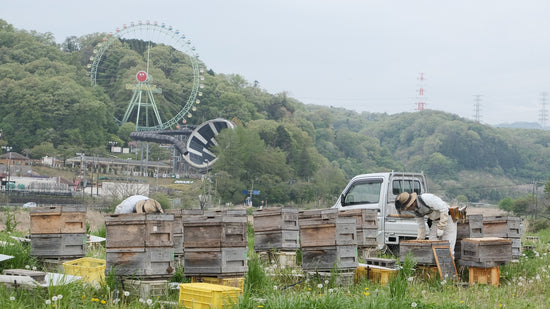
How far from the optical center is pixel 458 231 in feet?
45.4

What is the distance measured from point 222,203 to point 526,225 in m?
58.5

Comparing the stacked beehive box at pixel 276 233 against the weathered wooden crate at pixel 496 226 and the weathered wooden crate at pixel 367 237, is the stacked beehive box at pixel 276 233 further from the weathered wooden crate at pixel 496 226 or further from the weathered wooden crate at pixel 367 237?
the weathered wooden crate at pixel 496 226

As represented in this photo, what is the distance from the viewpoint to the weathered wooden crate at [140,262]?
952cm

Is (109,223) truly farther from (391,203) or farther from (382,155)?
(382,155)

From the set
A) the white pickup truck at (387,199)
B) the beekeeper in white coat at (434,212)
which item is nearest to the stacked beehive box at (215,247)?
the beekeeper in white coat at (434,212)

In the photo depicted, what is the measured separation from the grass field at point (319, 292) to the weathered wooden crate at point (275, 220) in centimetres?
87

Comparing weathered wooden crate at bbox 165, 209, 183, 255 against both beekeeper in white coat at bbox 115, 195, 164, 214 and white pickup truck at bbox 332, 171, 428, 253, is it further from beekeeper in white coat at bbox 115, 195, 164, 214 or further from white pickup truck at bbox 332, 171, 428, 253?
white pickup truck at bbox 332, 171, 428, 253

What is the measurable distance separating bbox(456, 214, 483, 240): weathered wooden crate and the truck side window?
3.58m

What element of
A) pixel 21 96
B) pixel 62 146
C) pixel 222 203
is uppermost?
pixel 21 96

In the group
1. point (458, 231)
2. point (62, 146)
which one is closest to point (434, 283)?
point (458, 231)

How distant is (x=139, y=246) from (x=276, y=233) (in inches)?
202

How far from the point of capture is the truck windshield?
17594mm

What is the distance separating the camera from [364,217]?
50.0ft

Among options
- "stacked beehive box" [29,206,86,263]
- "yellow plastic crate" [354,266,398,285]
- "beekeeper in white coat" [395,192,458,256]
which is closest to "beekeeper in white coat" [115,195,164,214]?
"stacked beehive box" [29,206,86,263]
